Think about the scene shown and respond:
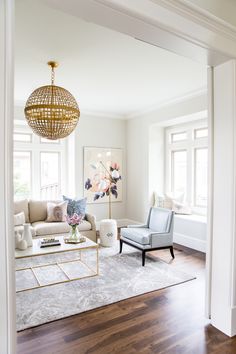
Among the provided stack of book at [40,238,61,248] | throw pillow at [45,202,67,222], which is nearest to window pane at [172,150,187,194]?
throw pillow at [45,202,67,222]

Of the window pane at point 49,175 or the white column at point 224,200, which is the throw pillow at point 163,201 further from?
the white column at point 224,200

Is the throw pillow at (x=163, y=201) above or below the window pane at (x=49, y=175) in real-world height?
below

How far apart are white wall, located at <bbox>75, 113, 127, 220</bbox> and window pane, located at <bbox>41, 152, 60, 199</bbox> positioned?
2.16 ft

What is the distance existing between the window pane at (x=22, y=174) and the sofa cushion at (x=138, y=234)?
266 cm

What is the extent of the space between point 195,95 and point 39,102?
2744 millimetres

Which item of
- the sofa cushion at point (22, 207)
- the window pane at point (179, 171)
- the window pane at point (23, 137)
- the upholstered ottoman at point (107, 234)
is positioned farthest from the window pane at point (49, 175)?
the window pane at point (179, 171)

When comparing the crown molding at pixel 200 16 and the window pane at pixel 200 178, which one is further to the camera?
the window pane at pixel 200 178

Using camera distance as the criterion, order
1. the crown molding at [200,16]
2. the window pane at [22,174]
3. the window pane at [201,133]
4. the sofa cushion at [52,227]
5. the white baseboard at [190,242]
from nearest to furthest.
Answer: the crown molding at [200,16] < the sofa cushion at [52,227] < the white baseboard at [190,242] < the window pane at [201,133] < the window pane at [22,174]

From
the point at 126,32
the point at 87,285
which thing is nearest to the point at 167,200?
the point at 87,285

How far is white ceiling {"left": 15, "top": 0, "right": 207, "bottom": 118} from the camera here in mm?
2396

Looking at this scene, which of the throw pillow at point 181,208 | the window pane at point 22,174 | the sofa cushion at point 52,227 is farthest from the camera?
the window pane at point 22,174

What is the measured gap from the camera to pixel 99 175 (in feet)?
19.0

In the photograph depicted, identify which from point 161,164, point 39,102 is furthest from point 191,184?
point 39,102

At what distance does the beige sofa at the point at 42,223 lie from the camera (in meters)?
Answer: 4.26
